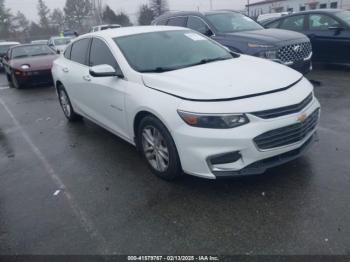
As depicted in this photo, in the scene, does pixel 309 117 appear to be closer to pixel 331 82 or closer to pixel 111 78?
pixel 111 78

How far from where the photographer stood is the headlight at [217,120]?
3246mm

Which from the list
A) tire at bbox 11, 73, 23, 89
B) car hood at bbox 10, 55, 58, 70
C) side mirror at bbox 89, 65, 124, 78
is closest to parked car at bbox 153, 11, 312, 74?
side mirror at bbox 89, 65, 124, 78

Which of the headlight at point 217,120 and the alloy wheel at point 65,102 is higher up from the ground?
the headlight at point 217,120

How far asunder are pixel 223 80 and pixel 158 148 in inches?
40.4

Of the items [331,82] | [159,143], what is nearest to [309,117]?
[159,143]

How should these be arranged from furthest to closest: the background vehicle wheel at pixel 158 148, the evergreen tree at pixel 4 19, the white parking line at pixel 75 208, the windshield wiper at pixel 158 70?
1. the evergreen tree at pixel 4 19
2. the windshield wiper at pixel 158 70
3. the background vehicle wheel at pixel 158 148
4. the white parking line at pixel 75 208

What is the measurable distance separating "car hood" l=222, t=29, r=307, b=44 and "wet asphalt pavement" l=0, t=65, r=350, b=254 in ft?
9.11

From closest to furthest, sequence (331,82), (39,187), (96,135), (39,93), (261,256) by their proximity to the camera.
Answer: (261,256)
(39,187)
(96,135)
(331,82)
(39,93)

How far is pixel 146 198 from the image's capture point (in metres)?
3.67

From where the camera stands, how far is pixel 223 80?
11.8 ft

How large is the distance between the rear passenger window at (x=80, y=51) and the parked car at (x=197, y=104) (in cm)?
55

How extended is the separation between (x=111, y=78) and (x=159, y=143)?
3.96ft

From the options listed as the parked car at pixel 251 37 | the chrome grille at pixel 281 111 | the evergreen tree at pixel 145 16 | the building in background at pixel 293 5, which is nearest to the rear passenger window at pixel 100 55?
the chrome grille at pixel 281 111

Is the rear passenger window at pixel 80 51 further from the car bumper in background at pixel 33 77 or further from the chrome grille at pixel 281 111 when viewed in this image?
the car bumper in background at pixel 33 77
